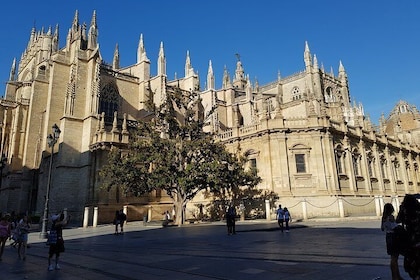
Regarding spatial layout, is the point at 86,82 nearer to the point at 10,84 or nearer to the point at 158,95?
the point at 158,95

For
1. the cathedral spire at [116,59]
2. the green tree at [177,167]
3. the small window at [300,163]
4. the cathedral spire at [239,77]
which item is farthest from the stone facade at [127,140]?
the cathedral spire at [239,77]

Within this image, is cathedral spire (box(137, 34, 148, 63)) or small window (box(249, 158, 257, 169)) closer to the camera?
small window (box(249, 158, 257, 169))

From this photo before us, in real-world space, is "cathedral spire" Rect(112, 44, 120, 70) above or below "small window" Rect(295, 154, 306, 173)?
above

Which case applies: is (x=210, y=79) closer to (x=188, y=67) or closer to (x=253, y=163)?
(x=188, y=67)

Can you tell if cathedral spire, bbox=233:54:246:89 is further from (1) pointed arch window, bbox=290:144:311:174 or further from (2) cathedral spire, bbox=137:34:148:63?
(1) pointed arch window, bbox=290:144:311:174

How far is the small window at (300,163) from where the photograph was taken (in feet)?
82.4

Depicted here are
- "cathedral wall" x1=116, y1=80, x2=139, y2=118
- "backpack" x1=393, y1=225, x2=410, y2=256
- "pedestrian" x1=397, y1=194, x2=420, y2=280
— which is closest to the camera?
"pedestrian" x1=397, y1=194, x2=420, y2=280

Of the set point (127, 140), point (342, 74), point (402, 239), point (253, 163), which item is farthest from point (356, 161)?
point (342, 74)

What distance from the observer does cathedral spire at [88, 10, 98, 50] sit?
108ft

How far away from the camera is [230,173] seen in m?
21.8

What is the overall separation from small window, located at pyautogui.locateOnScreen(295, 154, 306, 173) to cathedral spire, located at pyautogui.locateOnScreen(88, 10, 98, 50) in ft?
78.0

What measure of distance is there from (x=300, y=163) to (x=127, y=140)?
16234mm

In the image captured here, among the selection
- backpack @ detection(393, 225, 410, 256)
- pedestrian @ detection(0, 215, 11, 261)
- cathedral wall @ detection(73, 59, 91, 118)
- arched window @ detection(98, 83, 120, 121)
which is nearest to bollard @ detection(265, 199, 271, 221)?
pedestrian @ detection(0, 215, 11, 261)

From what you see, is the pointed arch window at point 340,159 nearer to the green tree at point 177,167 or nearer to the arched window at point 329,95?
the green tree at point 177,167
